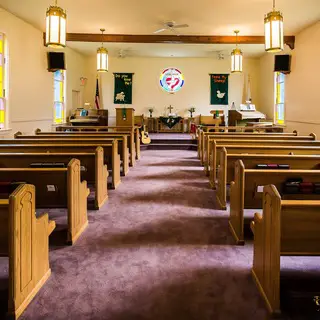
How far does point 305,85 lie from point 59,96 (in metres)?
6.80

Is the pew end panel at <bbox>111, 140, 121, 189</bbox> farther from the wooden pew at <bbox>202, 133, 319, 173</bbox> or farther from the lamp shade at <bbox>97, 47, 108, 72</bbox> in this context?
the lamp shade at <bbox>97, 47, 108, 72</bbox>

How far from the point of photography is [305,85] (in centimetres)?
872

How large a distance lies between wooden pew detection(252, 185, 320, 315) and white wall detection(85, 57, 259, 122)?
1161 centimetres

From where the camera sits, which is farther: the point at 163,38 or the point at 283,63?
the point at 283,63

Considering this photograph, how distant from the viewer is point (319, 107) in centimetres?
794

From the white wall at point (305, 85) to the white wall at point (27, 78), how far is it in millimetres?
6476

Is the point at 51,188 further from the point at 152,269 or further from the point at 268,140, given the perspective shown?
the point at 268,140

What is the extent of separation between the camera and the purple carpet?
6.66 feet

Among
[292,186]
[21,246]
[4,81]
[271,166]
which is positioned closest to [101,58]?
[4,81]

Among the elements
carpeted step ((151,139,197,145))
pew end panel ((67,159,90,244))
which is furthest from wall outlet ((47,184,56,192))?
carpeted step ((151,139,197,145))

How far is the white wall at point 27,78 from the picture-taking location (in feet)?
24.3

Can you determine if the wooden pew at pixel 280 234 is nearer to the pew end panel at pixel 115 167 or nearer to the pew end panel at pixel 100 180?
the pew end panel at pixel 100 180

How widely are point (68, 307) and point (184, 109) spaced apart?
11.9 metres

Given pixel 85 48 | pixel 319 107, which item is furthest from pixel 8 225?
pixel 85 48
